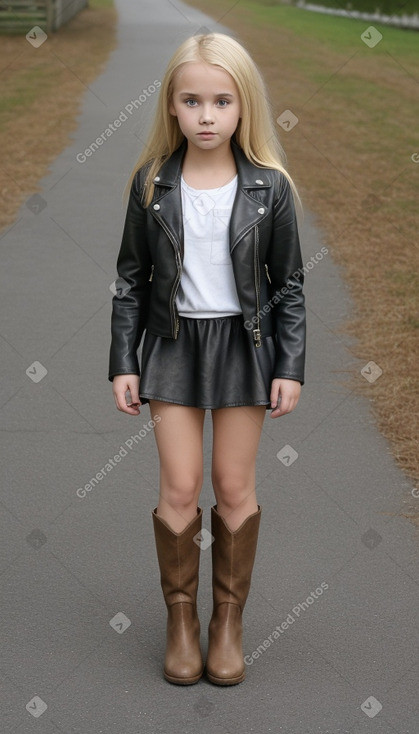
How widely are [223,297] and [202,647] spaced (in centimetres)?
113

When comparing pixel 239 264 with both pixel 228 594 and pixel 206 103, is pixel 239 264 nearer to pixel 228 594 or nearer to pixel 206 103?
pixel 206 103

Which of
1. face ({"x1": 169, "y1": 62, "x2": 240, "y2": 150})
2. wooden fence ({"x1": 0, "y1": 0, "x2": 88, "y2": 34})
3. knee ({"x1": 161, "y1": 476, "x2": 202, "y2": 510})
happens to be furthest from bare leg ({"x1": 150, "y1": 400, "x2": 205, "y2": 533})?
wooden fence ({"x1": 0, "y1": 0, "x2": 88, "y2": 34})

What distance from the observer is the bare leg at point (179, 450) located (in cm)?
337

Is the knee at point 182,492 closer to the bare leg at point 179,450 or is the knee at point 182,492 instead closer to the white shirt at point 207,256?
the bare leg at point 179,450

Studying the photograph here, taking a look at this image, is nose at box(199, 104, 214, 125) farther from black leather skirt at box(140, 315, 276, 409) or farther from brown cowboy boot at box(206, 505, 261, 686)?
brown cowboy boot at box(206, 505, 261, 686)

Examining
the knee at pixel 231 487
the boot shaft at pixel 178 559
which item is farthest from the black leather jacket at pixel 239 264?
the boot shaft at pixel 178 559

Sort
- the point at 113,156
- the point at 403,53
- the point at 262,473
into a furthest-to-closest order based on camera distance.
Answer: the point at 403,53, the point at 113,156, the point at 262,473

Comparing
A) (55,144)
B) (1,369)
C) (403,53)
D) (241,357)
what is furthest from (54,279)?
(403,53)

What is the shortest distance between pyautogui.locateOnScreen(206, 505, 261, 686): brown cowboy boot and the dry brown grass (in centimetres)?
708

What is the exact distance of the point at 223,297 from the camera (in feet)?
10.9

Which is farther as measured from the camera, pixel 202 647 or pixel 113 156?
pixel 113 156

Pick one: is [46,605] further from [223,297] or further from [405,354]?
[405,354]

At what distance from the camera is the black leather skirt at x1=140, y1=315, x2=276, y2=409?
11.0 ft

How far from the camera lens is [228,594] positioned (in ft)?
11.8
